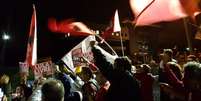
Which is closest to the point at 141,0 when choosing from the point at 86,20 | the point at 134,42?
the point at 134,42

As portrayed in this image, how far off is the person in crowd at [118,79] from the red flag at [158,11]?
2.74 m

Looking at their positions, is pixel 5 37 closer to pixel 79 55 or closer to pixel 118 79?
pixel 79 55

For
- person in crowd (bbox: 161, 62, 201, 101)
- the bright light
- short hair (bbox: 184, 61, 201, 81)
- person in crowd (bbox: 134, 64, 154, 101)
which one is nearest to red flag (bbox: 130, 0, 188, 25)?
person in crowd (bbox: 134, 64, 154, 101)

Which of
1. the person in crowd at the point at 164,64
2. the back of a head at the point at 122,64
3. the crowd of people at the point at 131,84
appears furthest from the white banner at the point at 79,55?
the back of a head at the point at 122,64

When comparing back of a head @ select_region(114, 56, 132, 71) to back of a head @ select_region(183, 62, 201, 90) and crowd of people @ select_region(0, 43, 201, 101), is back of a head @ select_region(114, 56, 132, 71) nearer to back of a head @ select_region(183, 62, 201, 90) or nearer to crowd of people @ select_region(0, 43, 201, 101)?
crowd of people @ select_region(0, 43, 201, 101)

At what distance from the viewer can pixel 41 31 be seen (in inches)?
1369

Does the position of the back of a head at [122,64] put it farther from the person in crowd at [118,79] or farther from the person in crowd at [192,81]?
the person in crowd at [192,81]

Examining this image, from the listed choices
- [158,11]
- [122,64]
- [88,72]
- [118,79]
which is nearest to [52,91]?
[118,79]

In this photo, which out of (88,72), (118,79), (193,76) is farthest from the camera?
(88,72)

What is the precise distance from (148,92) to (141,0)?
9.59ft

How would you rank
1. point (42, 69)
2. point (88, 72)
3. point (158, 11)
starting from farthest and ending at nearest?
point (42, 69) → point (158, 11) → point (88, 72)

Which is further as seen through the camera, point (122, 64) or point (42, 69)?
point (42, 69)

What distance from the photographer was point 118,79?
6.28 m

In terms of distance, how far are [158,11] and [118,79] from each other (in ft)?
10.6
